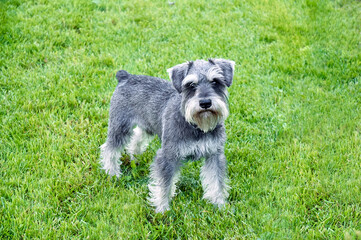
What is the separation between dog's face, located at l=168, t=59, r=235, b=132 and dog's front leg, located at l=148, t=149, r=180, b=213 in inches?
24.2

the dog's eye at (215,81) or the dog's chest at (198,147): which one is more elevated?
the dog's eye at (215,81)

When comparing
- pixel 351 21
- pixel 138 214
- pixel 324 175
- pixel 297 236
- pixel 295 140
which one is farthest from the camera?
pixel 351 21

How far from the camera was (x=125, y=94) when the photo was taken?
5086mm

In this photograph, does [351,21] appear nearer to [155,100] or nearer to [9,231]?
[155,100]

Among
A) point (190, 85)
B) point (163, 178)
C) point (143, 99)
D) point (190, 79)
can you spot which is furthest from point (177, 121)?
point (143, 99)

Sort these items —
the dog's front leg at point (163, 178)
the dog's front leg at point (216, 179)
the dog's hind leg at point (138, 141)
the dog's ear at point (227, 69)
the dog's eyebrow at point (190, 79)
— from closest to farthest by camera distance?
the dog's eyebrow at point (190, 79), the dog's ear at point (227, 69), the dog's front leg at point (163, 178), the dog's front leg at point (216, 179), the dog's hind leg at point (138, 141)

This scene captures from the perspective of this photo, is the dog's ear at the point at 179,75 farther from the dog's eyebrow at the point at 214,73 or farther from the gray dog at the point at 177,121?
the dog's eyebrow at the point at 214,73

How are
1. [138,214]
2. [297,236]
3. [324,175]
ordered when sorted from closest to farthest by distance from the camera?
[297,236] → [138,214] → [324,175]

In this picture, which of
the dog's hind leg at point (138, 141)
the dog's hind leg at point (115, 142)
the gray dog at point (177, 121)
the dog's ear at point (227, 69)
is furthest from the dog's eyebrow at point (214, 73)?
the dog's hind leg at point (138, 141)

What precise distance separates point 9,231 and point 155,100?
2.42 m

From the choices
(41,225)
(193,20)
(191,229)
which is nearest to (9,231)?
(41,225)

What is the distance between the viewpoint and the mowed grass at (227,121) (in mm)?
4332

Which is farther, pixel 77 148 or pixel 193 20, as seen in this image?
pixel 193 20

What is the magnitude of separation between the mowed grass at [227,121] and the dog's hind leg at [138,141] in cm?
19
